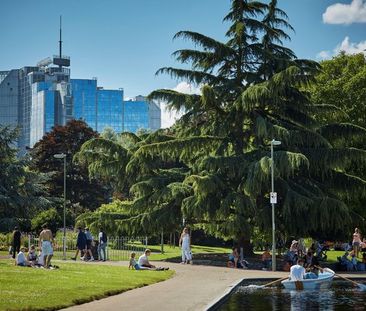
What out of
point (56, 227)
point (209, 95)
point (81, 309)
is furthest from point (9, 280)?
point (56, 227)

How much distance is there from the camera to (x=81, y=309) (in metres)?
15.8

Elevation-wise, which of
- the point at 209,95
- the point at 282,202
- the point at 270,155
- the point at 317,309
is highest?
the point at 209,95

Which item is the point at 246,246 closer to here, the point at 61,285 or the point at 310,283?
the point at 310,283

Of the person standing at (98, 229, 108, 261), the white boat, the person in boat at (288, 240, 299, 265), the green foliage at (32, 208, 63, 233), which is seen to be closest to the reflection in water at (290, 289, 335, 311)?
the white boat

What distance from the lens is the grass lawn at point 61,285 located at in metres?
16.2

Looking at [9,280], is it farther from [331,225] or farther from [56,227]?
[56,227]

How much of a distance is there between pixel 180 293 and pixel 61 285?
3.68m

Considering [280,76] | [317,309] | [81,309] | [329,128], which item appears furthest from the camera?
[329,128]

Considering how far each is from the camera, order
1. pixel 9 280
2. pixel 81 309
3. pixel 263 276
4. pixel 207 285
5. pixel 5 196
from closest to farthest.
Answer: pixel 81 309, pixel 9 280, pixel 207 285, pixel 263 276, pixel 5 196

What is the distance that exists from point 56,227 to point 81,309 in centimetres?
4258

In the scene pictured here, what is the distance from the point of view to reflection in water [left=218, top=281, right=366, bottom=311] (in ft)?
58.9

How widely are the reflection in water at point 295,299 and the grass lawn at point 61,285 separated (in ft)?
12.3

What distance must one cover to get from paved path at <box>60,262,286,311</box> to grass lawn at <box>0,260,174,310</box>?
1.52 feet

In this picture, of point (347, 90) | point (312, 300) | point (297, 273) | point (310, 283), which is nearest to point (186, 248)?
point (310, 283)
